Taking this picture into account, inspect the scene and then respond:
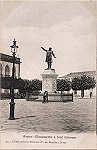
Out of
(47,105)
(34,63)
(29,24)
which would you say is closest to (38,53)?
(34,63)

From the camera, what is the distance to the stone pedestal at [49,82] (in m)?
1.57

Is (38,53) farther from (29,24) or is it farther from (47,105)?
(47,105)

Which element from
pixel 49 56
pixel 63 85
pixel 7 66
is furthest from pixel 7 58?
pixel 63 85

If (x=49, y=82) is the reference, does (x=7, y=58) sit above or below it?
above

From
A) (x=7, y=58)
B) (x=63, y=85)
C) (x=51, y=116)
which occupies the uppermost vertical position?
(x=7, y=58)

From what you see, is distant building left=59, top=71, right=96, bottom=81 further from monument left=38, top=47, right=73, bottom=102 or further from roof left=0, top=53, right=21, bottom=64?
roof left=0, top=53, right=21, bottom=64

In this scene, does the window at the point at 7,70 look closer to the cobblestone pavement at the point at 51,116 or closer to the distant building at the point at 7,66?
the distant building at the point at 7,66

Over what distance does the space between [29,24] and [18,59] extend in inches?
7.6

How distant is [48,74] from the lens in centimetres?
151

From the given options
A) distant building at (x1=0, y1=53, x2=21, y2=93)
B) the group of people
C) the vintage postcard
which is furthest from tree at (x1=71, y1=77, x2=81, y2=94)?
distant building at (x1=0, y1=53, x2=21, y2=93)

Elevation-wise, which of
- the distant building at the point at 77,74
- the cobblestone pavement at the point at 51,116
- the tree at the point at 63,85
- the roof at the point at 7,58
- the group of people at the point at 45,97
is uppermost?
the roof at the point at 7,58

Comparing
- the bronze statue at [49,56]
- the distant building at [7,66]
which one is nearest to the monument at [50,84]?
the bronze statue at [49,56]

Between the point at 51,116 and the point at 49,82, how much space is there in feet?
0.58

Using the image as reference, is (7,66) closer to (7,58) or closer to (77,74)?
(7,58)
